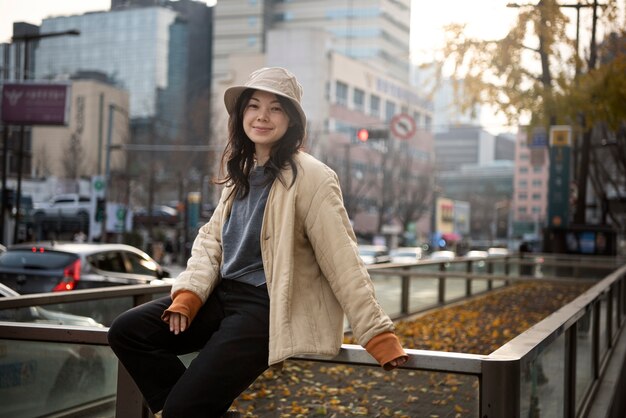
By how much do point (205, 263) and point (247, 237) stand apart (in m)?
0.21

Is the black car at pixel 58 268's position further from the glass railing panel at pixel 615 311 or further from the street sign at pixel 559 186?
the street sign at pixel 559 186

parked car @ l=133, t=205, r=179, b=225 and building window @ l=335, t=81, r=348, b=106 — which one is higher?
building window @ l=335, t=81, r=348, b=106

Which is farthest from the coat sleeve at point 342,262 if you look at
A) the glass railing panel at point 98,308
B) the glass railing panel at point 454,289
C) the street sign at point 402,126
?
the street sign at point 402,126

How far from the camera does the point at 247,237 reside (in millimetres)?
3125

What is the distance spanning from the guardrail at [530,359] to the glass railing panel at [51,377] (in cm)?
19

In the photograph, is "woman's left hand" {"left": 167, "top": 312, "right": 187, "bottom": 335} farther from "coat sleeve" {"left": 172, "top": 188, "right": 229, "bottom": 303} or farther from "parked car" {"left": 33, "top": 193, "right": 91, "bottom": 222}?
"parked car" {"left": 33, "top": 193, "right": 91, "bottom": 222}

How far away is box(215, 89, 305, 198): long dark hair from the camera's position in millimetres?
3186

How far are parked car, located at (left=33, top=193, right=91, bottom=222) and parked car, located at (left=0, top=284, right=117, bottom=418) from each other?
181ft

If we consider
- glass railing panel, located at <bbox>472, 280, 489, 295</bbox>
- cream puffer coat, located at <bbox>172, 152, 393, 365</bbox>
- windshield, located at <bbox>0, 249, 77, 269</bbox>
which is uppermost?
cream puffer coat, located at <bbox>172, 152, 393, 365</bbox>

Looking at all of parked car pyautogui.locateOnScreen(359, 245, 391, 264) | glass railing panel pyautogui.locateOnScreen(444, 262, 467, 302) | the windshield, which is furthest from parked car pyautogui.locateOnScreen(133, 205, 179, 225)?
the windshield

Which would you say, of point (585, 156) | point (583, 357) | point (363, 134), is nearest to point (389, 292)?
point (583, 357)

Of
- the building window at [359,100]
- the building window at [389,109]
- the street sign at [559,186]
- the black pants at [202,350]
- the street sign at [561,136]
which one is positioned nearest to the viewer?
the black pants at [202,350]

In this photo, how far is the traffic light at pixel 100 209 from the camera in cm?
3683

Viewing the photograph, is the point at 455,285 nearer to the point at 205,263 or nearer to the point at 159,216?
the point at 205,263
